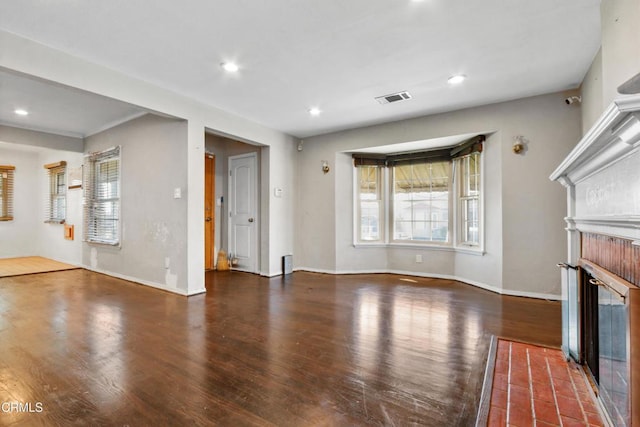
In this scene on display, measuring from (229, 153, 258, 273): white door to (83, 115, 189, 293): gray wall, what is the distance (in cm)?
154

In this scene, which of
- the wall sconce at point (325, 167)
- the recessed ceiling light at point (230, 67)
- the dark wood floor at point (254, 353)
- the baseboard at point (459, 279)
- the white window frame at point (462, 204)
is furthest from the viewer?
the wall sconce at point (325, 167)

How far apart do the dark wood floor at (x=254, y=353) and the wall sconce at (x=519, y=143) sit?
184 cm

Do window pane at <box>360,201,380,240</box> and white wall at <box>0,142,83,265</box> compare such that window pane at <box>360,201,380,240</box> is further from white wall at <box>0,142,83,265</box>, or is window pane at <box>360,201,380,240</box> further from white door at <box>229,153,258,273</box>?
white wall at <box>0,142,83,265</box>

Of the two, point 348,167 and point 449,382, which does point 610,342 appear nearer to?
point 449,382

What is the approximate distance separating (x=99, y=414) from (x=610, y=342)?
2.52 m

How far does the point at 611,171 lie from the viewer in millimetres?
1343

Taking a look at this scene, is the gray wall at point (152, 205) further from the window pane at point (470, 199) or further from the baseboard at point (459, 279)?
the window pane at point (470, 199)

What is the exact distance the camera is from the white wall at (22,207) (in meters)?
6.78

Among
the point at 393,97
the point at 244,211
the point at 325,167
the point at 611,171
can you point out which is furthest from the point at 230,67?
the point at 611,171

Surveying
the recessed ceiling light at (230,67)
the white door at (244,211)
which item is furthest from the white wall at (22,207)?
the recessed ceiling light at (230,67)

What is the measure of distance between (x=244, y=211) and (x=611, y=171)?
4.99m

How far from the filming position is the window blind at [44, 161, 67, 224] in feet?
21.0

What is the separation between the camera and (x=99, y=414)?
1.53 meters

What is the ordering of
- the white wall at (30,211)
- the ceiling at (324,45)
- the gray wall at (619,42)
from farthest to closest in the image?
the white wall at (30,211)
the ceiling at (324,45)
the gray wall at (619,42)
